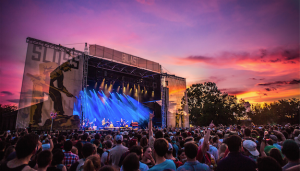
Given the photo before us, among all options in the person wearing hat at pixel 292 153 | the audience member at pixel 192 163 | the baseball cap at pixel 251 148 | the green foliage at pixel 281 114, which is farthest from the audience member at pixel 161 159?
the green foliage at pixel 281 114

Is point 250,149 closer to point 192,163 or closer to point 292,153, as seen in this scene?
point 292,153

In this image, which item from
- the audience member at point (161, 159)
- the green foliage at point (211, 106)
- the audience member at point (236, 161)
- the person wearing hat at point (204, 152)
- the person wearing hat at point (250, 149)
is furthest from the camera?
the green foliage at point (211, 106)

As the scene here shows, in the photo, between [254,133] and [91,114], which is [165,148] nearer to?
[254,133]

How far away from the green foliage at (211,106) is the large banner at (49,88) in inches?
1057

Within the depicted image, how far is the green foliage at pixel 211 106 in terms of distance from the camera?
34.9 m

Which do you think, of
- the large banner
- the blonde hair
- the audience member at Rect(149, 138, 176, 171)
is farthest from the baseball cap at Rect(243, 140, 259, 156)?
the large banner

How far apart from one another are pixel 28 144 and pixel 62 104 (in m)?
14.5

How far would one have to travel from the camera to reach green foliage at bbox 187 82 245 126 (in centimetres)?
3488

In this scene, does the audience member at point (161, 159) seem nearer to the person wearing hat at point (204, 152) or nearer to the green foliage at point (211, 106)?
the person wearing hat at point (204, 152)

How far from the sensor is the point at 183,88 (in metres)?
26.5

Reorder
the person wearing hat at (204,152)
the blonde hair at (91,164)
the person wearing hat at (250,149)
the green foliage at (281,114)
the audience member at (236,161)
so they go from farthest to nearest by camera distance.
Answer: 1. the green foliage at (281,114)
2. the person wearing hat at (250,149)
3. the person wearing hat at (204,152)
4. the blonde hair at (91,164)
5. the audience member at (236,161)

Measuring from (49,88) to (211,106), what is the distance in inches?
1165

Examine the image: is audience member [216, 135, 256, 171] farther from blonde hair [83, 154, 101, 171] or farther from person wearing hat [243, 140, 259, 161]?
blonde hair [83, 154, 101, 171]

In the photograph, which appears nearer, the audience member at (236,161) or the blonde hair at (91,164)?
the audience member at (236,161)
